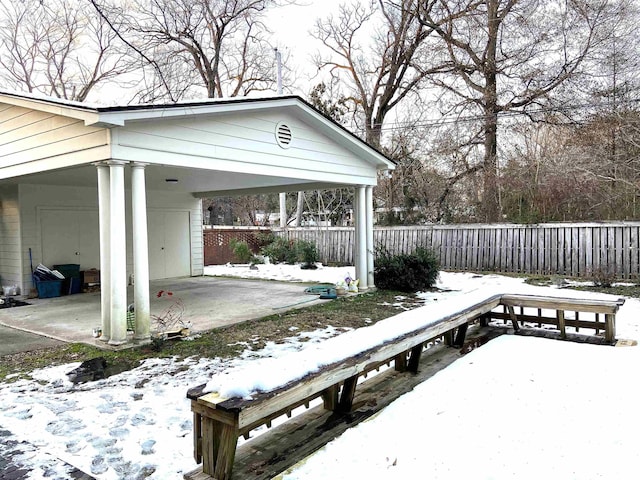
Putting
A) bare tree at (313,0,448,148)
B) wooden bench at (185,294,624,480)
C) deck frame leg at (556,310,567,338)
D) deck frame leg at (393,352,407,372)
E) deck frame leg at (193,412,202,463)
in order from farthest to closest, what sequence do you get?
1. bare tree at (313,0,448,148)
2. deck frame leg at (556,310,567,338)
3. deck frame leg at (393,352,407,372)
4. deck frame leg at (193,412,202,463)
5. wooden bench at (185,294,624,480)

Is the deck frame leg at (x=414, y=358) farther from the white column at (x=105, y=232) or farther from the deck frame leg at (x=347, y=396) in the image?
the white column at (x=105, y=232)

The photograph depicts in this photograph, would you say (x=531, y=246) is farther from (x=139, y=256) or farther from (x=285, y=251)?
(x=139, y=256)

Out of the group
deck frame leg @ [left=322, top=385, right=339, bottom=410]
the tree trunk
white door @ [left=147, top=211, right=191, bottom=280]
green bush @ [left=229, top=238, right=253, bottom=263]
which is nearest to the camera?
deck frame leg @ [left=322, top=385, right=339, bottom=410]

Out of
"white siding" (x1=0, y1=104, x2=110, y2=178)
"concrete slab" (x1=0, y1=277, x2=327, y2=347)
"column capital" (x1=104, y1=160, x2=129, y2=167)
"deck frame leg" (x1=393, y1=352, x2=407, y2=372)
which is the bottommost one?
"concrete slab" (x1=0, y1=277, x2=327, y2=347)

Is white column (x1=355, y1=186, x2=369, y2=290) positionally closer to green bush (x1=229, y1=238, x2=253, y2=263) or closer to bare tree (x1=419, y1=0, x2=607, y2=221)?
bare tree (x1=419, y1=0, x2=607, y2=221)

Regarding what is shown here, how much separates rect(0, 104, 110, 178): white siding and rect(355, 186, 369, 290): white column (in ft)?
18.8

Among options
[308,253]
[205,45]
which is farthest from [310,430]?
[205,45]

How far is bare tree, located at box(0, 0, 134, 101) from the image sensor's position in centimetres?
1498

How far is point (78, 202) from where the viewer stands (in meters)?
10.5

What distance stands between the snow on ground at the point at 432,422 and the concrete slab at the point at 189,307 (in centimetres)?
179

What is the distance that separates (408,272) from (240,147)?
15.7 ft

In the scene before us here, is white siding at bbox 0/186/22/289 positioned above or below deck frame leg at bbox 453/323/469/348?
above

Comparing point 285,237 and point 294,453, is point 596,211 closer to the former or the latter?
point 285,237

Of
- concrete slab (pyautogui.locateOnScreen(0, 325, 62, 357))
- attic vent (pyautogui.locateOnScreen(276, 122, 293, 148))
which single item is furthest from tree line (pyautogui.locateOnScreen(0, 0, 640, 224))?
concrete slab (pyautogui.locateOnScreen(0, 325, 62, 357))
